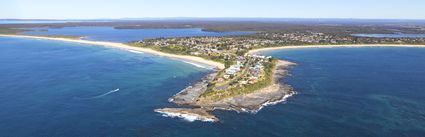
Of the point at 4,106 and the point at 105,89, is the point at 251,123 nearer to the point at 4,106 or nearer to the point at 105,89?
the point at 105,89

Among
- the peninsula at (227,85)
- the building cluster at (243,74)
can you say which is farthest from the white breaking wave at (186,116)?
the building cluster at (243,74)

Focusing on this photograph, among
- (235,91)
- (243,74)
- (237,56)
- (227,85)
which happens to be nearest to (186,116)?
(235,91)

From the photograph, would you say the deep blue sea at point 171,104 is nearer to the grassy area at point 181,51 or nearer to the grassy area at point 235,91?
the grassy area at point 235,91

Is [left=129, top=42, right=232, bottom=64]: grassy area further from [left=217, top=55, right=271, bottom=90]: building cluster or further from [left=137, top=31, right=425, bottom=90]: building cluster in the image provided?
[left=217, top=55, right=271, bottom=90]: building cluster

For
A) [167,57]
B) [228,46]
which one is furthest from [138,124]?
[228,46]

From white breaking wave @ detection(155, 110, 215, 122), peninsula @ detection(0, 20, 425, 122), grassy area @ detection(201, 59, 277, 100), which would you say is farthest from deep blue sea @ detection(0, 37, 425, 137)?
grassy area @ detection(201, 59, 277, 100)

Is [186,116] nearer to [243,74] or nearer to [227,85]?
[227,85]

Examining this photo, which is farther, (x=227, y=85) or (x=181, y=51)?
(x=181, y=51)

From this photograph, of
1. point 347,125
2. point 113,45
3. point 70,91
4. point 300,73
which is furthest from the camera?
point 113,45
